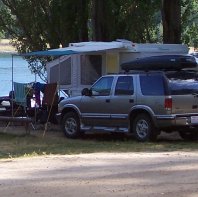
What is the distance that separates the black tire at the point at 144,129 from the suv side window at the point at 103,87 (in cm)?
123

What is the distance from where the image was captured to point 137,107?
14484 millimetres

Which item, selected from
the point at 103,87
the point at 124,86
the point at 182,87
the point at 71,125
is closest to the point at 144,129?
the point at 124,86

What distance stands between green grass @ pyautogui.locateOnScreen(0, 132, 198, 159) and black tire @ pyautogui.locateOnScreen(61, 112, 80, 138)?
0.21 metres

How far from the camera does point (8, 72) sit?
48.0m

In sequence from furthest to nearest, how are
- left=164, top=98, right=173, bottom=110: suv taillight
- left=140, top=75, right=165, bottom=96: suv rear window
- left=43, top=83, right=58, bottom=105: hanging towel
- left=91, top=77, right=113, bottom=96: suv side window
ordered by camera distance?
left=43, top=83, right=58, bottom=105: hanging towel < left=91, top=77, right=113, bottom=96: suv side window < left=140, top=75, right=165, bottom=96: suv rear window < left=164, top=98, right=173, bottom=110: suv taillight

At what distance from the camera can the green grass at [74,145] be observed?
13125 mm

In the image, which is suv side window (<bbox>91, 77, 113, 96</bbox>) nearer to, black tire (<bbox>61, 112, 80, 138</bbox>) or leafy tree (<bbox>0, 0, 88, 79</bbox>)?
black tire (<bbox>61, 112, 80, 138</bbox>)

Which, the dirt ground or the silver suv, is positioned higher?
the silver suv

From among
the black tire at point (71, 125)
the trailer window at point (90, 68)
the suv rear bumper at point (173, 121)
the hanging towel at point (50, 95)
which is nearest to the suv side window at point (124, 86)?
the suv rear bumper at point (173, 121)

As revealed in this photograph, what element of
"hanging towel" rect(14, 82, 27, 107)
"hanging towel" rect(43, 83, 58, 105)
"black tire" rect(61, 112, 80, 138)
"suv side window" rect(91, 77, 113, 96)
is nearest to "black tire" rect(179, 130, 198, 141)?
"suv side window" rect(91, 77, 113, 96)

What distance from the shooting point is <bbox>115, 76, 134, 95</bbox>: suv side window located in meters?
14.9

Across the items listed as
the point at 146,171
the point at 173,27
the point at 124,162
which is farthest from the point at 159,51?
the point at 146,171

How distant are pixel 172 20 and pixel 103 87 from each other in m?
6.16

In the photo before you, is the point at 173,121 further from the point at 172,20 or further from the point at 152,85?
the point at 172,20
